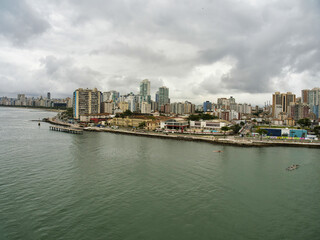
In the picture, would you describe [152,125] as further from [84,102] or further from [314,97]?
[314,97]

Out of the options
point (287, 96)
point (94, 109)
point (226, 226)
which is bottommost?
point (226, 226)

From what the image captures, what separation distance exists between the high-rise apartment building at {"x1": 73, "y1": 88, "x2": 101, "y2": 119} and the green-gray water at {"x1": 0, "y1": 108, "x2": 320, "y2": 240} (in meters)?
33.8

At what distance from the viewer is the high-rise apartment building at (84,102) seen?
146 ft

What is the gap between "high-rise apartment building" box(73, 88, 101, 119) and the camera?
4459cm

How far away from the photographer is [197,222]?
5746mm

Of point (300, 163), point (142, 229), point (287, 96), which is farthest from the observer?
point (287, 96)

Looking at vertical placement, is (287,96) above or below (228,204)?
above

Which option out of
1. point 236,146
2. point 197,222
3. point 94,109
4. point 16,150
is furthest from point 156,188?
point 94,109

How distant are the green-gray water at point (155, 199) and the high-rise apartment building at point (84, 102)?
33761 mm

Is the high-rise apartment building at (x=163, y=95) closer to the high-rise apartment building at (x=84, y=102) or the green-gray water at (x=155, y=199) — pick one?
the high-rise apartment building at (x=84, y=102)

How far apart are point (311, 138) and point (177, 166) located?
16.9 m

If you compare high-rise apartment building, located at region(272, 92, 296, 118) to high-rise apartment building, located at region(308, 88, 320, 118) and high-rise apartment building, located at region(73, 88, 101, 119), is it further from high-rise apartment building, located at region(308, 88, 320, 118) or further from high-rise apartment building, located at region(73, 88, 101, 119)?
high-rise apartment building, located at region(73, 88, 101, 119)

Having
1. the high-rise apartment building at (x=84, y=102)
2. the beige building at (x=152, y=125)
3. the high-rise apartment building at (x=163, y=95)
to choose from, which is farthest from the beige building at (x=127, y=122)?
the high-rise apartment building at (x=163, y=95)

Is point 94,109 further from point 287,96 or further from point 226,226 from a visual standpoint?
point 287,96
